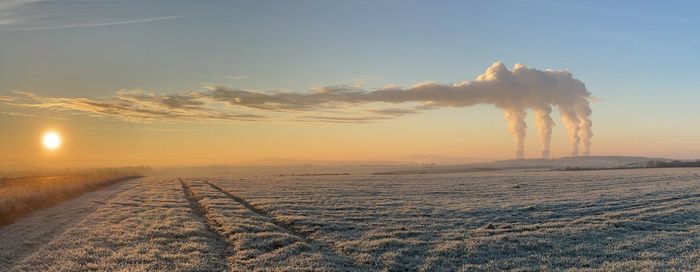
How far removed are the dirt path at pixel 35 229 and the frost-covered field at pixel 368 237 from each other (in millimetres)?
85

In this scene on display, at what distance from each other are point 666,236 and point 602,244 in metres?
4.42

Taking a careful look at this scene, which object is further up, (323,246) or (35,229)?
(323,246)

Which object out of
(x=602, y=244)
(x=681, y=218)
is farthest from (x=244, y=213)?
(x=681, y=218)

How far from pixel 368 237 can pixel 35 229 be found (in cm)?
2133

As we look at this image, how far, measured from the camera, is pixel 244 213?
1554 inches

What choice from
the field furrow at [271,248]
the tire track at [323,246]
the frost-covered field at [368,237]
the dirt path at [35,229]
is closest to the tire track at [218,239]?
the frost-covered field at [368,237]

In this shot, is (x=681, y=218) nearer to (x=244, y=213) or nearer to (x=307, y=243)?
(x=307, y=243)

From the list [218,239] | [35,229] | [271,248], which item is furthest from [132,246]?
[35,229]

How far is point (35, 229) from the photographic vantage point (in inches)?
1278

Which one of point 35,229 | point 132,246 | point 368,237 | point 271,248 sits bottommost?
point 35,229

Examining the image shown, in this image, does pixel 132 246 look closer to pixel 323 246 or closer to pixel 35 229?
pixel 323 246

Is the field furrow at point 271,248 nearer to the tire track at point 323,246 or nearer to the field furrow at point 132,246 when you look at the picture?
the tire track at point 323,246

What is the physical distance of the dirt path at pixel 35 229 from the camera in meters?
24.8

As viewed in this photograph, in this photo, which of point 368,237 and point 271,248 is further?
point 368,237
